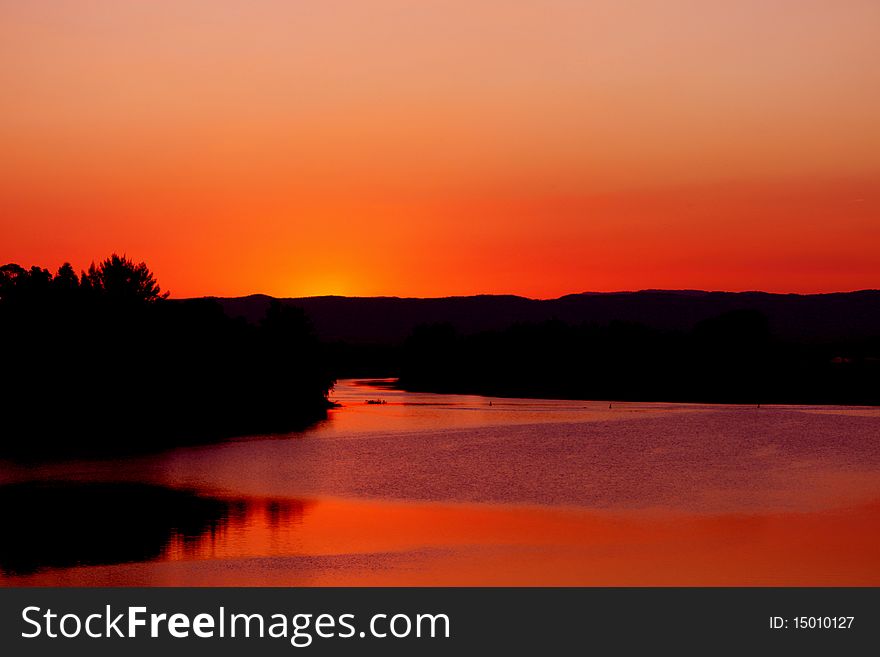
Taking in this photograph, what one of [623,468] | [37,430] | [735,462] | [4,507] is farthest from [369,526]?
[37,430]

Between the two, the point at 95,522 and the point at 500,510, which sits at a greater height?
the point at 95,522

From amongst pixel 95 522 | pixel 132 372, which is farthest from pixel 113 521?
pixel 132 372

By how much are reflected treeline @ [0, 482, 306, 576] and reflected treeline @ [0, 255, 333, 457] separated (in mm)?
22972

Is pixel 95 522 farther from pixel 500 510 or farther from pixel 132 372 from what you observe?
pixel 132 372

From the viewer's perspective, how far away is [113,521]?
127ft

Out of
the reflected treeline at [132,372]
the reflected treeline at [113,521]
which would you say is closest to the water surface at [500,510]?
the reflected treeline at [113,521]

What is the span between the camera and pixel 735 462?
63.5 metres

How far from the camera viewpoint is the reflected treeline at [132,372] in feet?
279

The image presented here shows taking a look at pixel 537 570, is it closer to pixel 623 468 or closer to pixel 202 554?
pixel 202 554

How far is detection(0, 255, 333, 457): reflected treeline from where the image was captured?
279 ft

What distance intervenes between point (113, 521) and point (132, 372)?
193ft

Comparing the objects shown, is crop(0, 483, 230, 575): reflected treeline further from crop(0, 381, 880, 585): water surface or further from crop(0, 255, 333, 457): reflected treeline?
crop(0, 255, 333, 457): reflected treeline
